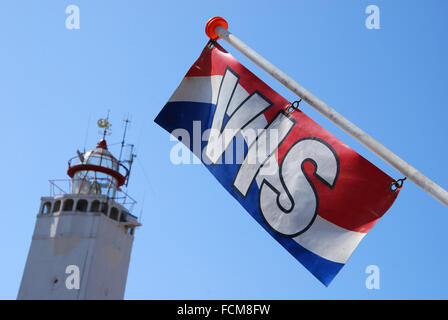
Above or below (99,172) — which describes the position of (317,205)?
below

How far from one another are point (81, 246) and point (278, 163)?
3024cm

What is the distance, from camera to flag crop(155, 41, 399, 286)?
21.3 ft

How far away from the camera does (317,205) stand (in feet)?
22.1

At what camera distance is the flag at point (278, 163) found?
256 inches

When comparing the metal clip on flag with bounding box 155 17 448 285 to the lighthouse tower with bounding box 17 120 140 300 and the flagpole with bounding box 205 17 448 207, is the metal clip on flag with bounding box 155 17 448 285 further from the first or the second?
the lighthouse tower with bounding box 17 120 140 300

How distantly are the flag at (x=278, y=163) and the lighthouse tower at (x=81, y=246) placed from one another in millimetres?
27938

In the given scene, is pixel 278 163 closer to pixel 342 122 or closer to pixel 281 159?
pixel 281 159

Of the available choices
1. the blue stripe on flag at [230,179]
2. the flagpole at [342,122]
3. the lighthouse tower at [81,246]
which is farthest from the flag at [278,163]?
the lighthouse tower at [81,246]

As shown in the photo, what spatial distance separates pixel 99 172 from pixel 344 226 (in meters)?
34.2

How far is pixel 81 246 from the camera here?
35.4 meters

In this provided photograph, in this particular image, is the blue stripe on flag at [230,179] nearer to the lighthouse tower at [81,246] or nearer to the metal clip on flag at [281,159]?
the metal clip on flag at [281,159]
